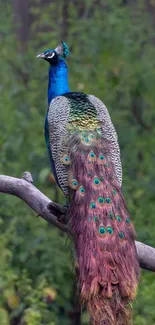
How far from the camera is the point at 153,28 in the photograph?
10.3 m

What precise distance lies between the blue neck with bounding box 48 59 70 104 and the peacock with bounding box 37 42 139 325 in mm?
567

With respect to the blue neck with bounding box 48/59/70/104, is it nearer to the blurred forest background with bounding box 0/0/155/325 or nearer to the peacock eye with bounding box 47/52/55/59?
the peacock eye with bounding box 47/52/55/59

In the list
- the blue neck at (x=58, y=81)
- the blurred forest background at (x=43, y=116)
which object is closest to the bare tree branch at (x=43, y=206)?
the blurred forest background at (x=43, y=116)

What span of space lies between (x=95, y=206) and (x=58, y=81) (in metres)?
1.66

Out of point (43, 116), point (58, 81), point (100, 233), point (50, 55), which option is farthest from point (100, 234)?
point (43, 116)

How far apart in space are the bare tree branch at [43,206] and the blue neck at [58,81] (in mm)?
1376

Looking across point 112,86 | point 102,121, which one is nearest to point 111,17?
point 112,86

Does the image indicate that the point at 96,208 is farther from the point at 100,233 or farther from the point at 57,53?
the point at 57,53

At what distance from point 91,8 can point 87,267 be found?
17.9 feet

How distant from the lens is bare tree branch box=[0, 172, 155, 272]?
529 centimetres

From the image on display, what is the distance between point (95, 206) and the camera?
530 centimetres

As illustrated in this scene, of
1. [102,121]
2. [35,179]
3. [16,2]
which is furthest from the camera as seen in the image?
[16,2]

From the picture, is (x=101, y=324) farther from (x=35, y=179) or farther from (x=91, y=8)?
(x=91, y=8)

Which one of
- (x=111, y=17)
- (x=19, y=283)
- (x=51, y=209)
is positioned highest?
(x=111, y=17)
